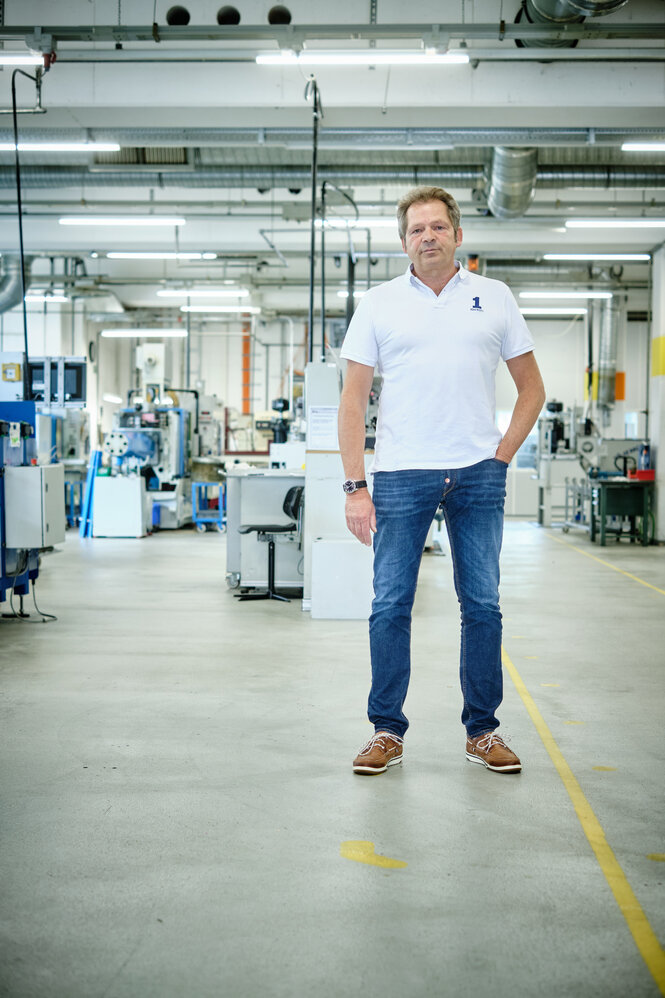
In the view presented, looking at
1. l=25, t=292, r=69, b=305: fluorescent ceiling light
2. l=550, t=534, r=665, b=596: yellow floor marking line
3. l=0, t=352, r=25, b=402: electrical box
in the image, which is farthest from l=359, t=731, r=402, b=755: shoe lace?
l=25, t=292, r=69, b=305: fluorescent ceiling light

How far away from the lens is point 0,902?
172 cm

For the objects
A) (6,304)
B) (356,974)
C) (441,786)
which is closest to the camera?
(356,974)

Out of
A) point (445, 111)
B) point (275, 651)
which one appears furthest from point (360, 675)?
point (445, 111)

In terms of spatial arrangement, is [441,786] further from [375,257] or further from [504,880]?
[375,257]

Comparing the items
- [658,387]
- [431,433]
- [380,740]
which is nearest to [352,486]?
[431,433]

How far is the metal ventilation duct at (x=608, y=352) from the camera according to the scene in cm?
1514

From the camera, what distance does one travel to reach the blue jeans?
239 cm

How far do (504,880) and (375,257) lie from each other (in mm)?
13405

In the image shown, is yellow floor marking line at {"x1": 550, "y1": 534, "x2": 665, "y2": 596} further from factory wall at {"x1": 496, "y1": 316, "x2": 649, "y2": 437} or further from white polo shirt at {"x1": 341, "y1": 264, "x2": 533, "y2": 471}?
factory wall at {"x1": 496, "y1": 316, "x2": 649, "y2": 437}

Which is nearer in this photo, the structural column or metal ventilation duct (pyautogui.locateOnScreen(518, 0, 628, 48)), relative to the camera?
metal ventilation duct (pyautogui.locateOnScreen(518, 0, 628, 48))

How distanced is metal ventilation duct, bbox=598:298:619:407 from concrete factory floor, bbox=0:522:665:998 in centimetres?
1167

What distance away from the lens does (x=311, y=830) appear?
81.7 inches

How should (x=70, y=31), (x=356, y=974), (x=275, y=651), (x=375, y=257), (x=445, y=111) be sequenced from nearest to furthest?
(x=356, y=974), (x=275, y=651), (x=70, y=31), (x=445, y=111), (x=375, y=257)

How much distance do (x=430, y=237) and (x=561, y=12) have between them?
15.0 ft
